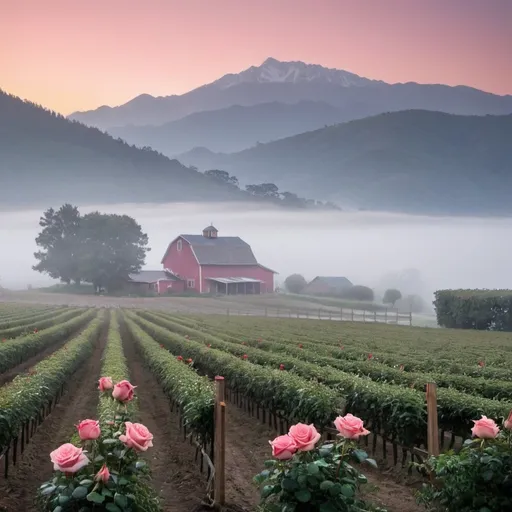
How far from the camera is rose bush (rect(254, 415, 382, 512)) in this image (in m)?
5.49

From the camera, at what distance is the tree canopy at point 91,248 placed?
350ft

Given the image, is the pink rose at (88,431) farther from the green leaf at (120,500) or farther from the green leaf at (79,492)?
the green leaf at (120,500)

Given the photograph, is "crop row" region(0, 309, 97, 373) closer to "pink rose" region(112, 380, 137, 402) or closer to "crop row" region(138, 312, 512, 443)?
"crop row" region(138, 312, 512, 443)

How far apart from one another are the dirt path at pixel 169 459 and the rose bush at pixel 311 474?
2431 mm

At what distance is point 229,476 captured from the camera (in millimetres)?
10883

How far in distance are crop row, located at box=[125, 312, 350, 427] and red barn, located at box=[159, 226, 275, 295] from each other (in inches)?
3188

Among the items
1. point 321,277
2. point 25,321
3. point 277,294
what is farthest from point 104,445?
point 321,277

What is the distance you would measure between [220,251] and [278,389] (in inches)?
3804

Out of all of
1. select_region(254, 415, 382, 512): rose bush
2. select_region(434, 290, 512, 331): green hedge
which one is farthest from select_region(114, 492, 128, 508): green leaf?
select_region(434, 290, 512, 331): green hedge

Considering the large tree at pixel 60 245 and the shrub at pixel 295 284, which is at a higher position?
the large tree at pixel 60 245

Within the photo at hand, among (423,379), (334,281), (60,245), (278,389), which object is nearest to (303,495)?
(278,389)

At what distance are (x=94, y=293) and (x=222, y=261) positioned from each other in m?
21.5

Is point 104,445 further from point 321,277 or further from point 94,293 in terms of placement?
point 321,277

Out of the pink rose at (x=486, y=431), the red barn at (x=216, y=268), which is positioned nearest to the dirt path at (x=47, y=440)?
the pink rose at (x=486, y=431)
